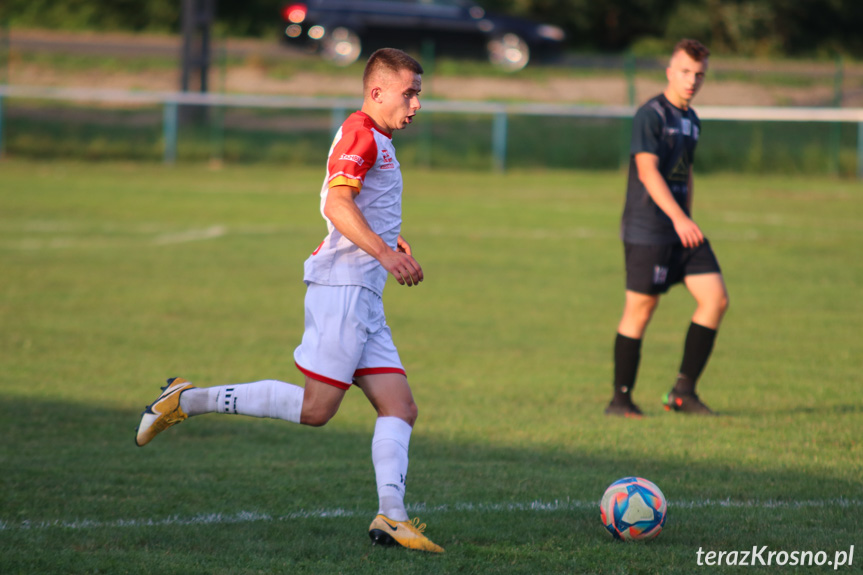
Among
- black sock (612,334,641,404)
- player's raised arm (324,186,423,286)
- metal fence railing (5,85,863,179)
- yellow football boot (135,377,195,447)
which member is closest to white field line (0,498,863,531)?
yellow football boot (135,377,195,447)

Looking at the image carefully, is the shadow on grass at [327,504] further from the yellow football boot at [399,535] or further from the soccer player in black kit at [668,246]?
the soccer player in black kit at [668,246]

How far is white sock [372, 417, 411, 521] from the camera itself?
387 cm

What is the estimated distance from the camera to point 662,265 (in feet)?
20.4

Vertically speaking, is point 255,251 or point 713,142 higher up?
point 713,142

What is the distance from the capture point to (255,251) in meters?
13.4

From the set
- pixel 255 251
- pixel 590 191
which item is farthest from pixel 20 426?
pixel 590 191

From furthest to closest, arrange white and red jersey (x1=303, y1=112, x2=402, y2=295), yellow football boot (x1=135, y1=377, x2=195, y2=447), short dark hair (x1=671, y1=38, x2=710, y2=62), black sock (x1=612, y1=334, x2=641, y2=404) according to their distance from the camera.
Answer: black sock (x1=612, y1=334, x2=641, y2=404)
short dark hair (x1=671, y1=38, x2=710, y2=62)
yellow football boot (x1=135, y1=377, x2=195, y2=447)
white and red jersey (x1=303, y1=112, x2=402, y2=295)

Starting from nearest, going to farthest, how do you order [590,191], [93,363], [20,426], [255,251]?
1. [20,426]
2. [93,363]
3. [255,251]
4. [590,191]

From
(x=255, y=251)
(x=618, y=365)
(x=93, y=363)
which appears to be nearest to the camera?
(x=618, y=365)

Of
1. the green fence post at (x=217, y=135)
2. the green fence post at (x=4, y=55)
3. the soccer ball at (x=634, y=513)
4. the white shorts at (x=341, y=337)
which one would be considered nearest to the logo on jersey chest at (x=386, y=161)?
the white shorts at (x=341, y=337)

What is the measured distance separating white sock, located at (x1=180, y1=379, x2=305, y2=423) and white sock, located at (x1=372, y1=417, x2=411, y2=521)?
1.17ft

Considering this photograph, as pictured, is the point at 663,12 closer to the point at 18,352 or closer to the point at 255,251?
the point at 255,251

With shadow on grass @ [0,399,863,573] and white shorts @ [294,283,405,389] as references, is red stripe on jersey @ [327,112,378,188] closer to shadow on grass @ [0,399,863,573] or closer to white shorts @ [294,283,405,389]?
white shorts @ [294,283,405,389]

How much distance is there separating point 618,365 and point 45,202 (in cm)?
1353
